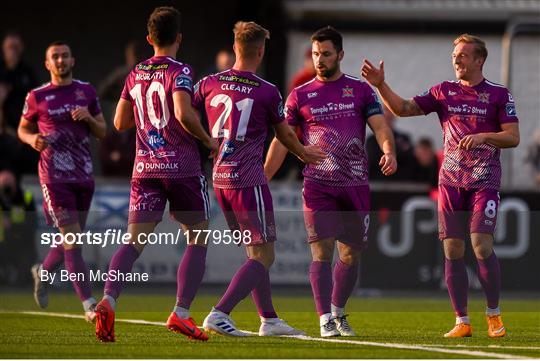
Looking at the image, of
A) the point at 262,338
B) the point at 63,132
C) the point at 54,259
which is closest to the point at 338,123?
the point at 262,338

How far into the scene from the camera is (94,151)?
21.2 metres

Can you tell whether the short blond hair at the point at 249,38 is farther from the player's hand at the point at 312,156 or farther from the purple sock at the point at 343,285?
the purple sock at the point at 343,285

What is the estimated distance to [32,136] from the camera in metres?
12.6

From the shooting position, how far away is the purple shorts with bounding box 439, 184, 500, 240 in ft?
37.1

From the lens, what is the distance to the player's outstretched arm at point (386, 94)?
36.1ft

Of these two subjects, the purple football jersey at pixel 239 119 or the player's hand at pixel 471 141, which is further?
the player's hand at pixel 471 141

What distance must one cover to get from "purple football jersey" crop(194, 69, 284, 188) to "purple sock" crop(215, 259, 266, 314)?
62 centimetres

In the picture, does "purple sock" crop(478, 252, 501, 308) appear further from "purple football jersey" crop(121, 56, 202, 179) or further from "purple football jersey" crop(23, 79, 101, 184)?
"purple football jersey" crop(23, 79, 101, 184)

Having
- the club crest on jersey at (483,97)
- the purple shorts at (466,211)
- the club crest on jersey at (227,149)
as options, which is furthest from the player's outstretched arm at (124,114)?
the club crest on jersey at (483,97)

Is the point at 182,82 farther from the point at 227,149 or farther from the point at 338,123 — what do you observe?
the point at 338,123

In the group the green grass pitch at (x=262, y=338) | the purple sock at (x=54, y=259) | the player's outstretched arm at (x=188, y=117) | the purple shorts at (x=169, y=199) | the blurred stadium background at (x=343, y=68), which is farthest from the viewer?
the blurred stadium background at (x=343, y=68)

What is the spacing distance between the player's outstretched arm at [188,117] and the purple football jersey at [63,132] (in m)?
2.68

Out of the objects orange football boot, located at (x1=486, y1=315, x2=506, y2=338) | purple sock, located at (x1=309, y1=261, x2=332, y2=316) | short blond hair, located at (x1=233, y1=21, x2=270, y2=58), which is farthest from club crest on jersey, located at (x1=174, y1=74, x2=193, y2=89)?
orange football boot, located at (x1=486, y1=315, x2=506, y2=338)

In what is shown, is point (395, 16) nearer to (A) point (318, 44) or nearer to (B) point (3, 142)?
(B) point (3, 142)
